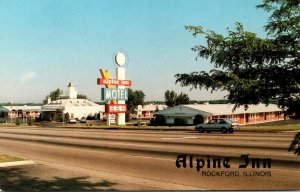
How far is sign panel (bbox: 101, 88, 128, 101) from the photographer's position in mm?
62062

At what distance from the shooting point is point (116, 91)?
209 feet

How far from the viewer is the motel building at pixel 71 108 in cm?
9206

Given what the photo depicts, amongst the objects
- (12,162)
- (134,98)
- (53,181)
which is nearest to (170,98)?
(134,98)

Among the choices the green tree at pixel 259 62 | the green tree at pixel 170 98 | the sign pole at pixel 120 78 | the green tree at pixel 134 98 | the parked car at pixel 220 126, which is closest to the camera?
the green tree at pixel 259 62

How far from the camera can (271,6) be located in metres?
7.78

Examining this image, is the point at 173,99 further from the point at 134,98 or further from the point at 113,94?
the point at 113,94

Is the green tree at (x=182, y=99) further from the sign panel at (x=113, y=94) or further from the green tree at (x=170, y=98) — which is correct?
the sign panel at (x=113, y=94)

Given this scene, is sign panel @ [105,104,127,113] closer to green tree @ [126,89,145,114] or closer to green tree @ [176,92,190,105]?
green tree @ [176,92,190,105]

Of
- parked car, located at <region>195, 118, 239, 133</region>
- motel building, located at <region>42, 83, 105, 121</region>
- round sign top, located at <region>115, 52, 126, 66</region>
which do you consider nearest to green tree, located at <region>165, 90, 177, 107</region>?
motel building, located at <region>42, 83, 105, 121</region>

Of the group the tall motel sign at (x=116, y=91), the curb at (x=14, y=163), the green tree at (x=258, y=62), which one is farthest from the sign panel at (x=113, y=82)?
the green tree at (x=258, y=62)

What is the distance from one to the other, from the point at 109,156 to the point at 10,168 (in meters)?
5.42

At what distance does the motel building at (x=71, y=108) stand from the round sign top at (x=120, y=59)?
99.6 ft

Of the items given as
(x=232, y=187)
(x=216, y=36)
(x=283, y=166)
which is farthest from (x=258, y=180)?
(x=216, y=36)

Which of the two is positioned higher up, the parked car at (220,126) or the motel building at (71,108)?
the motel building at (71,108)
